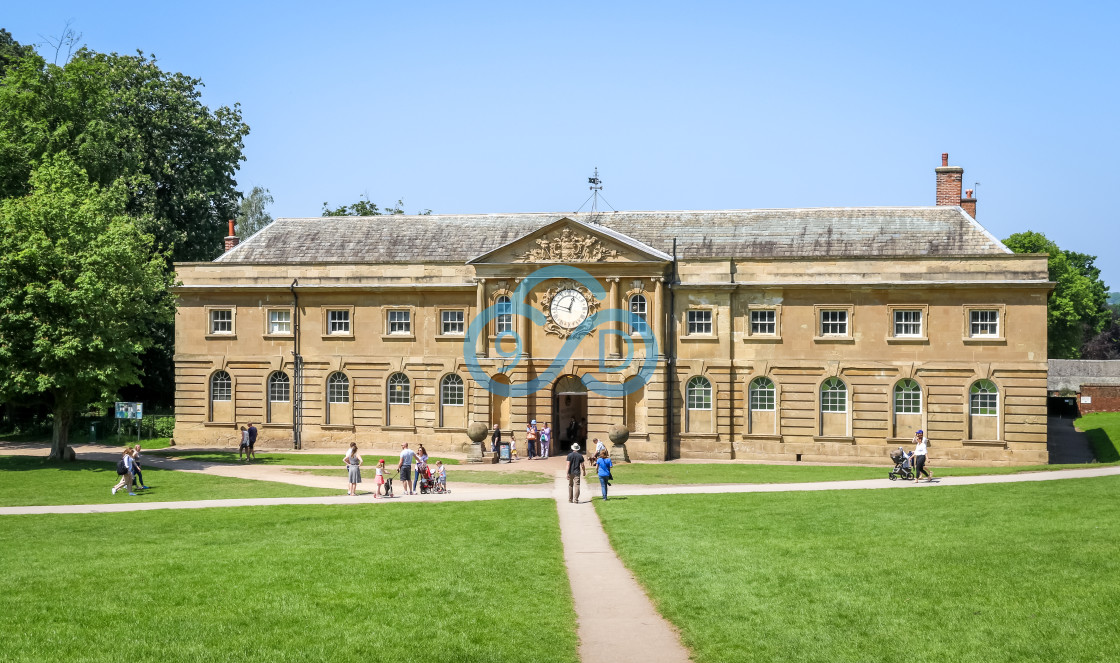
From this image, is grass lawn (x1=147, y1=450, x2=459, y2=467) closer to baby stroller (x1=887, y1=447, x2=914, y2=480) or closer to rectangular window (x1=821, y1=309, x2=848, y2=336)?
rectangular window (x1=821, y1=309, x2=848, y2=336)

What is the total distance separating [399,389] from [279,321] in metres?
6.54

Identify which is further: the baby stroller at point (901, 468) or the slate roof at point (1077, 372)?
the slate roof at point (1077, 372)

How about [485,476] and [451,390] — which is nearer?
[485,476]

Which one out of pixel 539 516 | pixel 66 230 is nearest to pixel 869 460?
pixel 539 516

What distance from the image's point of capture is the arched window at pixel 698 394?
46125 millimetres

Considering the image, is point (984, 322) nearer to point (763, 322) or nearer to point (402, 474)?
point (763, 322)

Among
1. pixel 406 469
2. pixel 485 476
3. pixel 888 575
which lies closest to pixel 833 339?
pixel 485 476

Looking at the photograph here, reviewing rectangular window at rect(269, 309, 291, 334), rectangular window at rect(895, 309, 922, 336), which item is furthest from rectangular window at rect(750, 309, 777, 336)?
rectangular window at rect(269, 309, 291, 334)

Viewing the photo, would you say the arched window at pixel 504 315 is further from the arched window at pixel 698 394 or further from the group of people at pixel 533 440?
the arched window at pixel 698 394

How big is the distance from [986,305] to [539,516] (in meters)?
24.3

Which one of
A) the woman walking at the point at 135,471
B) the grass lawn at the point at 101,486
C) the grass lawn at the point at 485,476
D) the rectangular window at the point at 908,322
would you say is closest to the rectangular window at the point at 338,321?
the grass lawn at the point at 485,476

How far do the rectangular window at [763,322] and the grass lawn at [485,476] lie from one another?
11832 mm

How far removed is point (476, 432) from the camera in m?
44.9

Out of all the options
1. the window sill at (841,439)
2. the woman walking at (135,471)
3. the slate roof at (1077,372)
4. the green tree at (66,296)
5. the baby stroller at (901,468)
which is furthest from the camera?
the slate roof at (1077,372)
